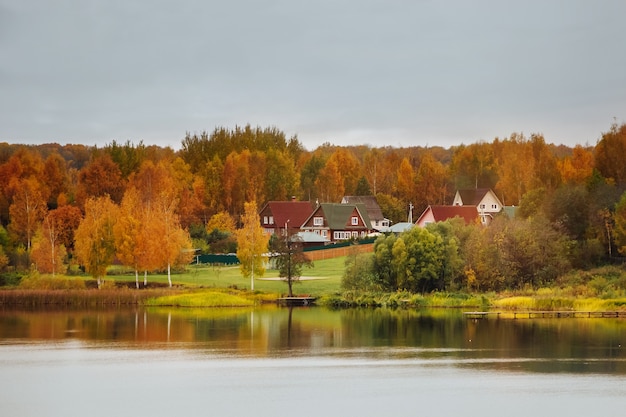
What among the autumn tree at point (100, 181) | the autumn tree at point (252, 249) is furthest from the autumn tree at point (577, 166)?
the autumn tree at point (100, 181)

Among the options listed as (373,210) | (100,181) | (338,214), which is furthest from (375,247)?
(373,210)

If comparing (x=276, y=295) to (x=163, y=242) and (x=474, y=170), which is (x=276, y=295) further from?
(x=474, y=170)

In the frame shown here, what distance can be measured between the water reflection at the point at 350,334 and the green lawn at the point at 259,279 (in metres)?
7.42

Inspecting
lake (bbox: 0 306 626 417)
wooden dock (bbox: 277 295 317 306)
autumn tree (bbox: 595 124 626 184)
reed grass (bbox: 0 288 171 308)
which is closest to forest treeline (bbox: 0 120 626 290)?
autumn tree (bbox: 595 124 626 184)

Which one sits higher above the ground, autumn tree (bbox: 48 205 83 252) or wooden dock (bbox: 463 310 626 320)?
autumn tree (bbox: 48 205 83 252)

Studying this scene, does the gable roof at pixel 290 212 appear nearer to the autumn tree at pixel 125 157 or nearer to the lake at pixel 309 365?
the autumn tree at pixel 125 157

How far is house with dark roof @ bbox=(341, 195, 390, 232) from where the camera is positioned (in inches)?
4683

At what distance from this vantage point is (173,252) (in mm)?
72562

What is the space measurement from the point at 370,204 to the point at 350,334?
7015 centimetres

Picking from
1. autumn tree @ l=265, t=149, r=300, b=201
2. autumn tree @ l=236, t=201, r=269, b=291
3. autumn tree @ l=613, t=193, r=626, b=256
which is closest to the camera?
autumn tree @ l=613, t=193, r=626, b=256

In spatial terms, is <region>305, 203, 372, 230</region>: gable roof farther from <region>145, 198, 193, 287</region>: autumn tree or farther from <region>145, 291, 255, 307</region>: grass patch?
<region>145, 291, 255, 307</region>: grass patch

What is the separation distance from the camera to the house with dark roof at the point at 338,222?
112 m

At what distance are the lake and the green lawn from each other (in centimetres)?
1003

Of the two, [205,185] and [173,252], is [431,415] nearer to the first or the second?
[173,252]
